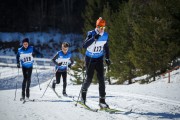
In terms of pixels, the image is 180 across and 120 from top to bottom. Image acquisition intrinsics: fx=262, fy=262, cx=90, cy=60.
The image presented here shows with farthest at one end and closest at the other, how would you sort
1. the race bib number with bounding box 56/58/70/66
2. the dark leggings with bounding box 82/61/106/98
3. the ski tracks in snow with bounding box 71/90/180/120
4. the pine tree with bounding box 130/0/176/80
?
1. the pine tree with bounding box 130/0/176/80
2. the race bib number with bounding box 56/58/70/66
3. the dark leggings with bounding box 82/61/106/98
4. the ski tracks in snow with bounding box 71/90/180/120

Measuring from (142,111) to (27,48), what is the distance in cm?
551

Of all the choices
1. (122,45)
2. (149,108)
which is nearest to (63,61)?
(149,108)

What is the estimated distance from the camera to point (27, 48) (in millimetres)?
10383

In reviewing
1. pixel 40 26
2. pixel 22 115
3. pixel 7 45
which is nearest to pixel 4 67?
pixel 7 45

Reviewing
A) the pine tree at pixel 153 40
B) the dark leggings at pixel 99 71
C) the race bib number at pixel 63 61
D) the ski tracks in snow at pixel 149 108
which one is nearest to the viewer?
the ski tracks in snow at pixel 149 108

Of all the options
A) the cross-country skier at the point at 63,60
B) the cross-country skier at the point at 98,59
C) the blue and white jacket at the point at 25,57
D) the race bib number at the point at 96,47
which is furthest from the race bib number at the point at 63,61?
the race bib number at the point at 96,47

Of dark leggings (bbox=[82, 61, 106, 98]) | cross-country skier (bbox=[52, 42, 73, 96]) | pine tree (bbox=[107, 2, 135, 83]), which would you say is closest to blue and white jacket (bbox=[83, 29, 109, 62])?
dark leggings (bbox=[82, 61, 106, 98])

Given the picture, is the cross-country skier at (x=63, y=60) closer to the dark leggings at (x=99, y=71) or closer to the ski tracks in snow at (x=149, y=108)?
the ski tracks in snow at (x=149, y=108)

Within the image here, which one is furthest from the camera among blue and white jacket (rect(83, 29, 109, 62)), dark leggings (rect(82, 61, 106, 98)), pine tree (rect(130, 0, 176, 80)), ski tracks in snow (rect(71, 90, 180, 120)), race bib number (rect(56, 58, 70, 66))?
pine tree (rect(130, 0, 176, 80))

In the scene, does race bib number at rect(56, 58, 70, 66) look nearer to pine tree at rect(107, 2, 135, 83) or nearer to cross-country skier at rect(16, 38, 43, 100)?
cross-country skier at rect(16, 38, 43, 100)

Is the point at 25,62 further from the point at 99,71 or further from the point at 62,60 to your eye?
the point at 99,71

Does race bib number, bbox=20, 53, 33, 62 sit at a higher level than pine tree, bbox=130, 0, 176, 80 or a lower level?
lower

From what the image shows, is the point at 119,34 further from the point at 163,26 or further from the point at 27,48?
the point at 27,48

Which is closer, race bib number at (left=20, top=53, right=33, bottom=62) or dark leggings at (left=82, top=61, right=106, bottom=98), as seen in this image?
dark leggings at (left=82, top=61, right=106, bottom=98)
